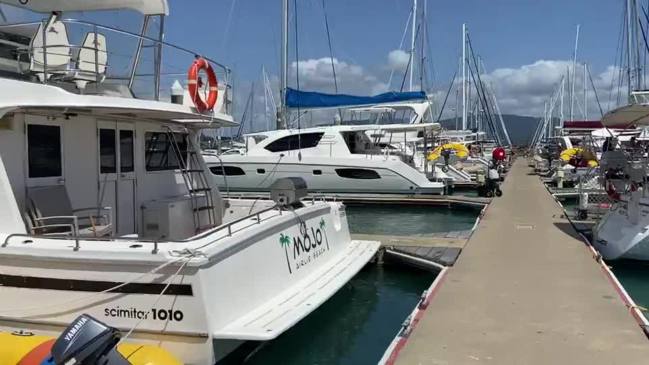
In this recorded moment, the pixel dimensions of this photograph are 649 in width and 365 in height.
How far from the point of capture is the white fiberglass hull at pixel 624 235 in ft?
33.5

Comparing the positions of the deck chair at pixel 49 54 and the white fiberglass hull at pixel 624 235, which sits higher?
the deck chair at pixel 49 54

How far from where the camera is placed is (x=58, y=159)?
6445 millimetres

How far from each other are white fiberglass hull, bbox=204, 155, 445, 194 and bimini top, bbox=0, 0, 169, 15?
1365 centimetres

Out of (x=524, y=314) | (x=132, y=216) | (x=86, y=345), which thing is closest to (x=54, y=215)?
(x=132, y=216)

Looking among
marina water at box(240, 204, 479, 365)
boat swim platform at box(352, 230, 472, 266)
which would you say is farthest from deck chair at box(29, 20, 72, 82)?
boat swim platform at box(352, 230, 472, 266)

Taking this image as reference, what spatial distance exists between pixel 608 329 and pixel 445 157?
22.9 meters

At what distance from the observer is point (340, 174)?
71.9 ft

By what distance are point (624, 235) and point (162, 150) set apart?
7.63m

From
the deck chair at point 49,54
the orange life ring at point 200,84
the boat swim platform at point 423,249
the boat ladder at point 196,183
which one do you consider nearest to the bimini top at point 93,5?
the deck chair at point 49,54

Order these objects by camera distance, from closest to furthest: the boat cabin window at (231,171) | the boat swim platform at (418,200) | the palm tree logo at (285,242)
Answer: the palm tree logo at (285,242), the boat swim platform at (418,200), the boat cabin window at (231,171)

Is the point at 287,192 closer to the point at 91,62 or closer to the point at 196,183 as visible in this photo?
the point at 196,183

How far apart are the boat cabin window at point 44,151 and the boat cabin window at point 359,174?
15809 millimetres

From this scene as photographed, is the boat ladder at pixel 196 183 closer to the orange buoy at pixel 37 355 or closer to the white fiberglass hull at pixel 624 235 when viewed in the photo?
the orange buoy at pixel 37 355

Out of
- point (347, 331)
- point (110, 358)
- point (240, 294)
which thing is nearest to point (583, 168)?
point (347, 331)
